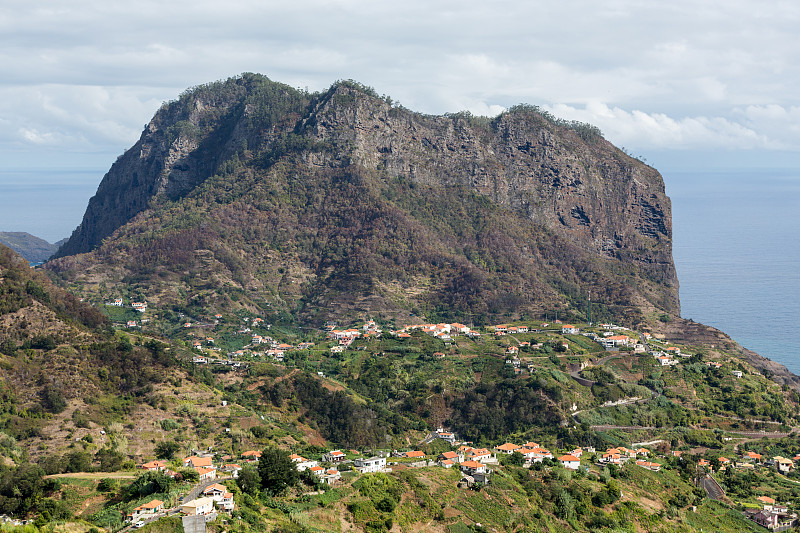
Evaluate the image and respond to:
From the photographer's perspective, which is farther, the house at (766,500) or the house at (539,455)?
the house at (539,455)

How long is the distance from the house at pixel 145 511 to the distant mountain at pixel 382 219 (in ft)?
280

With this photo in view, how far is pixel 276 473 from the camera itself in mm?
57281

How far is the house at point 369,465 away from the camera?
65.4 m

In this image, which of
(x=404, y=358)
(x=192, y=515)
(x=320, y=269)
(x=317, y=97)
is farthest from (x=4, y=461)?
(x=317, y=97)

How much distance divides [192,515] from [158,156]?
15697cm

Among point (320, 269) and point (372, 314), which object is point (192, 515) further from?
point (320, 269)

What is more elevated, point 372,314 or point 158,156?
point 158,156

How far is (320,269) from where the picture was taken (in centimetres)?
15112

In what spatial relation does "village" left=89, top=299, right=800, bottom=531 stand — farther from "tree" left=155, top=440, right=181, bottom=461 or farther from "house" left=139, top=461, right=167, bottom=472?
"tree" left=155, top=440, right=181, bottom=461

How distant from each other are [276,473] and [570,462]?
27452 millimetres

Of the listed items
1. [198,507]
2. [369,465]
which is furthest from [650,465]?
[198,507]

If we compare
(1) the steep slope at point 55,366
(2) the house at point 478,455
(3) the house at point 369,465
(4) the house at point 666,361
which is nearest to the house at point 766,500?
(2) the house at point 478,455

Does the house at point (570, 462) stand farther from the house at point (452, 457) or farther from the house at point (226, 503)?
the house at point (226, 503)

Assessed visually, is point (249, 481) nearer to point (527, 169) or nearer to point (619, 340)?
point (619, 340)
